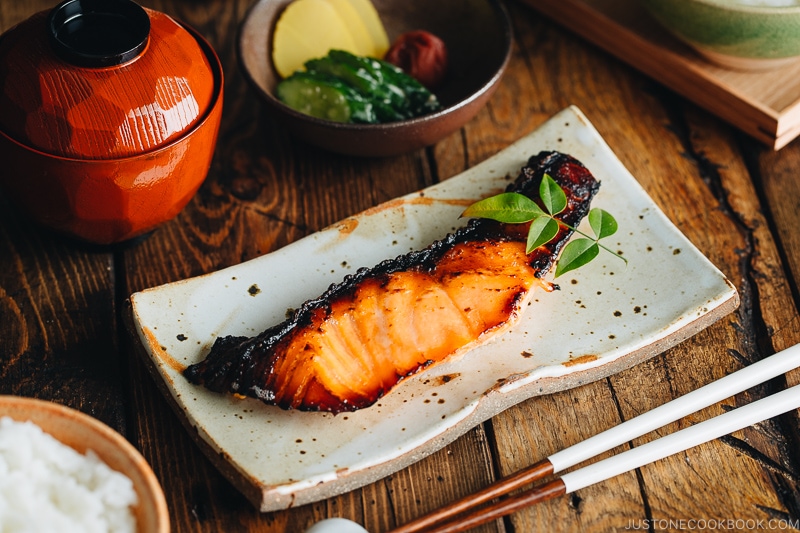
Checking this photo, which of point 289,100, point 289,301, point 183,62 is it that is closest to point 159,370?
point 289,301

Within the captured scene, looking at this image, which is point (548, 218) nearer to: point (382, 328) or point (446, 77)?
point (382, 328)

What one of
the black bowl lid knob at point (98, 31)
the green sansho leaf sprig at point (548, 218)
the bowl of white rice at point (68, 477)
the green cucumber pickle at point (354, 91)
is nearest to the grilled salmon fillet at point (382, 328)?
the green sansho leaf sprig at point (548, 218)

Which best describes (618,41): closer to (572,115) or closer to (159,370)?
(572,115)

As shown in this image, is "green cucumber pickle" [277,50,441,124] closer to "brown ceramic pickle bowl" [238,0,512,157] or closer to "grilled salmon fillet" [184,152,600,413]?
"brown ceramic pickle bowl" [238,0,512,157]

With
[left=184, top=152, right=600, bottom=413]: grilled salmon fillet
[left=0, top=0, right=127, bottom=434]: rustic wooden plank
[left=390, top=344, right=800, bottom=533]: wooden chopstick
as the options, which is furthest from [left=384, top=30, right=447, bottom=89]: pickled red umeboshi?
[left=390, top=344, right=800, bottom=533]: wooden chopstick

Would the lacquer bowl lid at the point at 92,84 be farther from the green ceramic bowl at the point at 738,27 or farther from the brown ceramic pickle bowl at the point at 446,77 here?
the green ceramic bowl at the point at 738,27

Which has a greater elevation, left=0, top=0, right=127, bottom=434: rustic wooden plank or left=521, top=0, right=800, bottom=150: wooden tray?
left=0, top=0, right=127, bottom=434: rustic wooden plank
